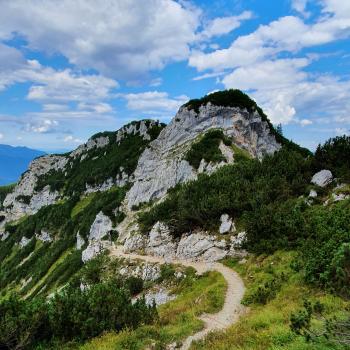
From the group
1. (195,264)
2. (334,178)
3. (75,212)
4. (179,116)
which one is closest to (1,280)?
(75,212)

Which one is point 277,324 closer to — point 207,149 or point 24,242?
point 207,149

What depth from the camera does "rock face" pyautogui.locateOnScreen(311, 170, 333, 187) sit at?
125 feet

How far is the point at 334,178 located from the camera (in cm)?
3797

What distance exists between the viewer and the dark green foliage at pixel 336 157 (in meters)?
37.9

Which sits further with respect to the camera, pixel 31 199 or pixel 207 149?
pixel 31 199

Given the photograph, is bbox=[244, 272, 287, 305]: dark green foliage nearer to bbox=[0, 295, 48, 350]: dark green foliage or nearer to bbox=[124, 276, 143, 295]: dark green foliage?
bbox=[0, 295, 48, 350]: dark green foliage

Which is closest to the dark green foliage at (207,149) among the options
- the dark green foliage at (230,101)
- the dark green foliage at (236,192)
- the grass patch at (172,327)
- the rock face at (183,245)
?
the dark green foliage at (230,101)

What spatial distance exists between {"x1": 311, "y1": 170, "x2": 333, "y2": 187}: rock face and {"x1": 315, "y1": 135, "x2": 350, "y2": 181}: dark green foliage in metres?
0.59

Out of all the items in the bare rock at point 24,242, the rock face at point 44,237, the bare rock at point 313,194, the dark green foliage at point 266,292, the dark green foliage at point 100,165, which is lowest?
the bare rock at point 24,242

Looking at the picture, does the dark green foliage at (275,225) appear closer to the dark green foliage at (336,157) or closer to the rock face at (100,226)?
the dark green foliage at (336,157)

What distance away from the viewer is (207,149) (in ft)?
226

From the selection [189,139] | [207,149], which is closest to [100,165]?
[189,139]

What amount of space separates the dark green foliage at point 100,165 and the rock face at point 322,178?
7726 cm

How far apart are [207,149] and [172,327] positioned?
51.3 meters
